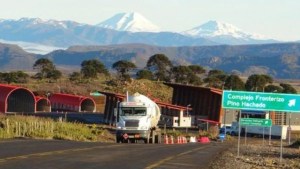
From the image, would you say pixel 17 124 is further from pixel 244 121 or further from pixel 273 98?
pixel 273 98

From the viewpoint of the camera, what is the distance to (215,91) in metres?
98.9

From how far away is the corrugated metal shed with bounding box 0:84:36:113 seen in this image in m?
95.1

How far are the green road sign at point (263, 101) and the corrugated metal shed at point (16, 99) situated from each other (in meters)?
69.0

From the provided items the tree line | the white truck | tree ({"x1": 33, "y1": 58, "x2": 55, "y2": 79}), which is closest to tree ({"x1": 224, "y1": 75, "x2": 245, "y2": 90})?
the tree line

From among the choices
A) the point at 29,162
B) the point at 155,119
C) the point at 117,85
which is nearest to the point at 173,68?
the point at 117,85

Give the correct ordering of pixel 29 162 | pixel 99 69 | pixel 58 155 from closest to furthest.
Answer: pixel 29 162, pixel 58 155, pixel 99 69

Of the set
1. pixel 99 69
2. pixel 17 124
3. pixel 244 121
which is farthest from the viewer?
pixel 99 69

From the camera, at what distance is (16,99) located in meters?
101

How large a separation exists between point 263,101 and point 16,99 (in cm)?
7624

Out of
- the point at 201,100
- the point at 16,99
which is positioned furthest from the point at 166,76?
the point at 16,99

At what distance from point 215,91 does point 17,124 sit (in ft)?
190

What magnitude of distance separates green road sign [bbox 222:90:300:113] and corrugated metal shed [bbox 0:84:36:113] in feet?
226

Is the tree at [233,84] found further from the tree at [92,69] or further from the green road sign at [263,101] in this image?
the green road sign at [263,101]

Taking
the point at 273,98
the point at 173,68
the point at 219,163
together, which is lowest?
the point at 219,163
